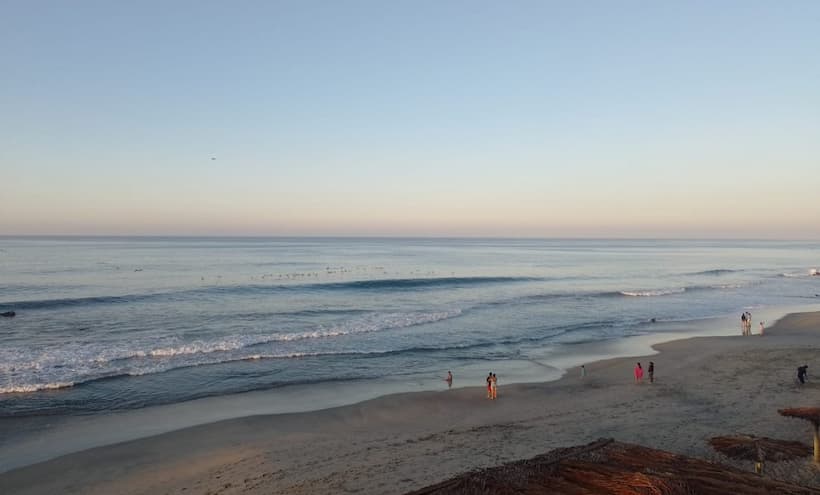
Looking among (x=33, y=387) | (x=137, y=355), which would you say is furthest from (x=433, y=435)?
(x=137, y=355)

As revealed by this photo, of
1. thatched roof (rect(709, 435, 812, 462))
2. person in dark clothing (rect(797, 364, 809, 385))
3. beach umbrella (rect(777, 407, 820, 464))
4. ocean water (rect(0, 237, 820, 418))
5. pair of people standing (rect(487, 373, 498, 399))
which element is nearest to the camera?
beach umbrella (rect(777, 407, 820, 464))

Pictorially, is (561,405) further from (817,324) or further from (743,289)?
(743,289)

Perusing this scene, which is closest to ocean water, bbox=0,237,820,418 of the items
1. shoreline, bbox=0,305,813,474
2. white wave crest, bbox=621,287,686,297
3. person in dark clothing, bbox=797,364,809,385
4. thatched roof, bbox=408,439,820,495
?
white wave crest, bbox=621,287,686,297

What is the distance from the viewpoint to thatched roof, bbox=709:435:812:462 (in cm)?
1131

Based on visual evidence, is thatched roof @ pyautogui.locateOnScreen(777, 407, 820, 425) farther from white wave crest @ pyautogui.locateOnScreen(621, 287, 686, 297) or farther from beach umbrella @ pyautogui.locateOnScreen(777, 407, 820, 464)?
white wave crest @ pyautogui.locateOnScreen(621, 287, 686, 297)

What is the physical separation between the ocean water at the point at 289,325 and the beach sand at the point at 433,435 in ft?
12.8

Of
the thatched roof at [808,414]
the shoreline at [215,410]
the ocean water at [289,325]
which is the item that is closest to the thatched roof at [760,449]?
the thatched roof at [808,414]

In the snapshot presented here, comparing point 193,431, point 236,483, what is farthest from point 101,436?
point 236,483

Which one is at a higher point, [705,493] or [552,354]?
[705,493]

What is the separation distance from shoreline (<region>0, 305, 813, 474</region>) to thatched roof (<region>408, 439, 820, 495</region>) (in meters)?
9.68

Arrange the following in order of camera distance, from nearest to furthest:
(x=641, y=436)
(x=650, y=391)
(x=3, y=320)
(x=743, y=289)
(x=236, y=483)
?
(x=236, y=483), (x=641, y=436), (x=650, y=391), (x=3, y=320), (x=743, y=289)

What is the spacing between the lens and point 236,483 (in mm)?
11430

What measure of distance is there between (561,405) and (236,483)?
11.4 meters

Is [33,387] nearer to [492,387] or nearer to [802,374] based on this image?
[492,387]
